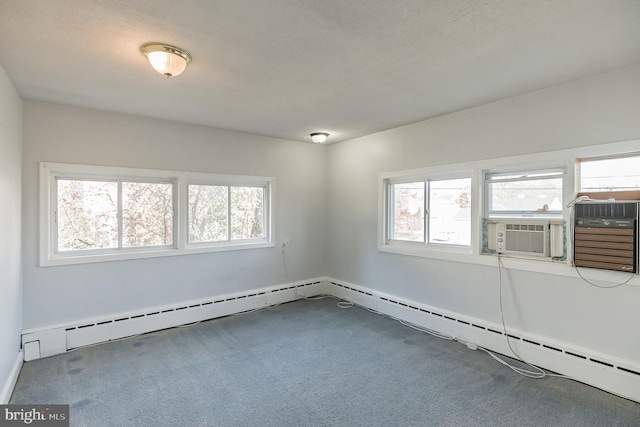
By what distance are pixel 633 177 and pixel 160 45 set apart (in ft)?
11.7

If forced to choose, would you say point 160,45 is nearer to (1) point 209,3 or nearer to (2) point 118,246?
(1) point 209,3

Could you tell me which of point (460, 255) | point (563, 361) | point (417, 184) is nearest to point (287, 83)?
point (417, 184)

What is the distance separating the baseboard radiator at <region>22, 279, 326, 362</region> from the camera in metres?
3.06

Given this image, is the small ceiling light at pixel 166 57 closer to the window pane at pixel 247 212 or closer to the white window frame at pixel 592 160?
the window pane at pixel 247 212

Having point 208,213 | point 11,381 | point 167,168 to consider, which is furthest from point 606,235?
point 11,381

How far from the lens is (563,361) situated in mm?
2688

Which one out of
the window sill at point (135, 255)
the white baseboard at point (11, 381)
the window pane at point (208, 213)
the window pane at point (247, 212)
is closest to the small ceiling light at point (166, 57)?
the window pane at point (208, 213)

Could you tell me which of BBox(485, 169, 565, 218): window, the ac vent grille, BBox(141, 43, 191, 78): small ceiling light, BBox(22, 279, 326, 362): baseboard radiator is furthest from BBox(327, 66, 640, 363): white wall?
BBox(141, 43, 191, 78): small ceiling light

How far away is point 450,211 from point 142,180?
363cm

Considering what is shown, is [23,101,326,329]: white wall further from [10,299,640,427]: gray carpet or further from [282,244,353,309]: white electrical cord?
[10,299,640,427]: gray carpet

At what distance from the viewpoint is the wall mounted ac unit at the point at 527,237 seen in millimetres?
2793

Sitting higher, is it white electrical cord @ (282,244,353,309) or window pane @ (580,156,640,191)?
window pane @ (580,156,640,191)

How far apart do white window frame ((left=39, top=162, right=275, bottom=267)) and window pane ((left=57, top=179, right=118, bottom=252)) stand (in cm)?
6

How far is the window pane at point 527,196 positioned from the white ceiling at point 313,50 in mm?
856
